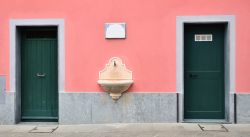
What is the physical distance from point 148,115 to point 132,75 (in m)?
0.98

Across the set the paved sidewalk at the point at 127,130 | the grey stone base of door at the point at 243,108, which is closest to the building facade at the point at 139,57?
the grey stone base of door at the point at 243,108

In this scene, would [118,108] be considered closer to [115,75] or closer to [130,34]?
[115,75]

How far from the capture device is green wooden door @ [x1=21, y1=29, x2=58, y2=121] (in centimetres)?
921

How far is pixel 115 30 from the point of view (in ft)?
28.8

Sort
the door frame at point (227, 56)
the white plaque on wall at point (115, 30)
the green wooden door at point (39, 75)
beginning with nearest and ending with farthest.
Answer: the door frame at point (227, 56)
the white plaque on wall at point (115, 30)
the green wooden door at point (39, 75)

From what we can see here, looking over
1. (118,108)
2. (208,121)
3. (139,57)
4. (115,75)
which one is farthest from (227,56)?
(118,108)

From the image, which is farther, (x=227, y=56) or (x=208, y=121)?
(x=208, y=121)

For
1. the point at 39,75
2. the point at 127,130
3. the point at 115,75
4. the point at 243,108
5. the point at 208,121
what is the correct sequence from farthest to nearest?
the point at 39,75 → the point at 208,121 → the point at 115,75 → the point at 243,108 → the point at 127,130

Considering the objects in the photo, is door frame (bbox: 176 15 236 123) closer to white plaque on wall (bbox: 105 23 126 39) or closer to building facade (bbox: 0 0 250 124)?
building facade (bbox: 0 0 250 124)

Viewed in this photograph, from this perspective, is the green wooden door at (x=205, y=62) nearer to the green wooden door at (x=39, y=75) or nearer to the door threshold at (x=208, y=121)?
the door threshold at (x=208, y=121)

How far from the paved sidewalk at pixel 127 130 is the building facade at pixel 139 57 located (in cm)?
29

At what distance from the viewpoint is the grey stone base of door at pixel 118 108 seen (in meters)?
8.80

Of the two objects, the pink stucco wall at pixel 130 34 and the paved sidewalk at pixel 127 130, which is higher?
the pink stucco wall at pixel 130 34

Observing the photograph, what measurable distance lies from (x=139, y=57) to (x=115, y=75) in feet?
2.24
